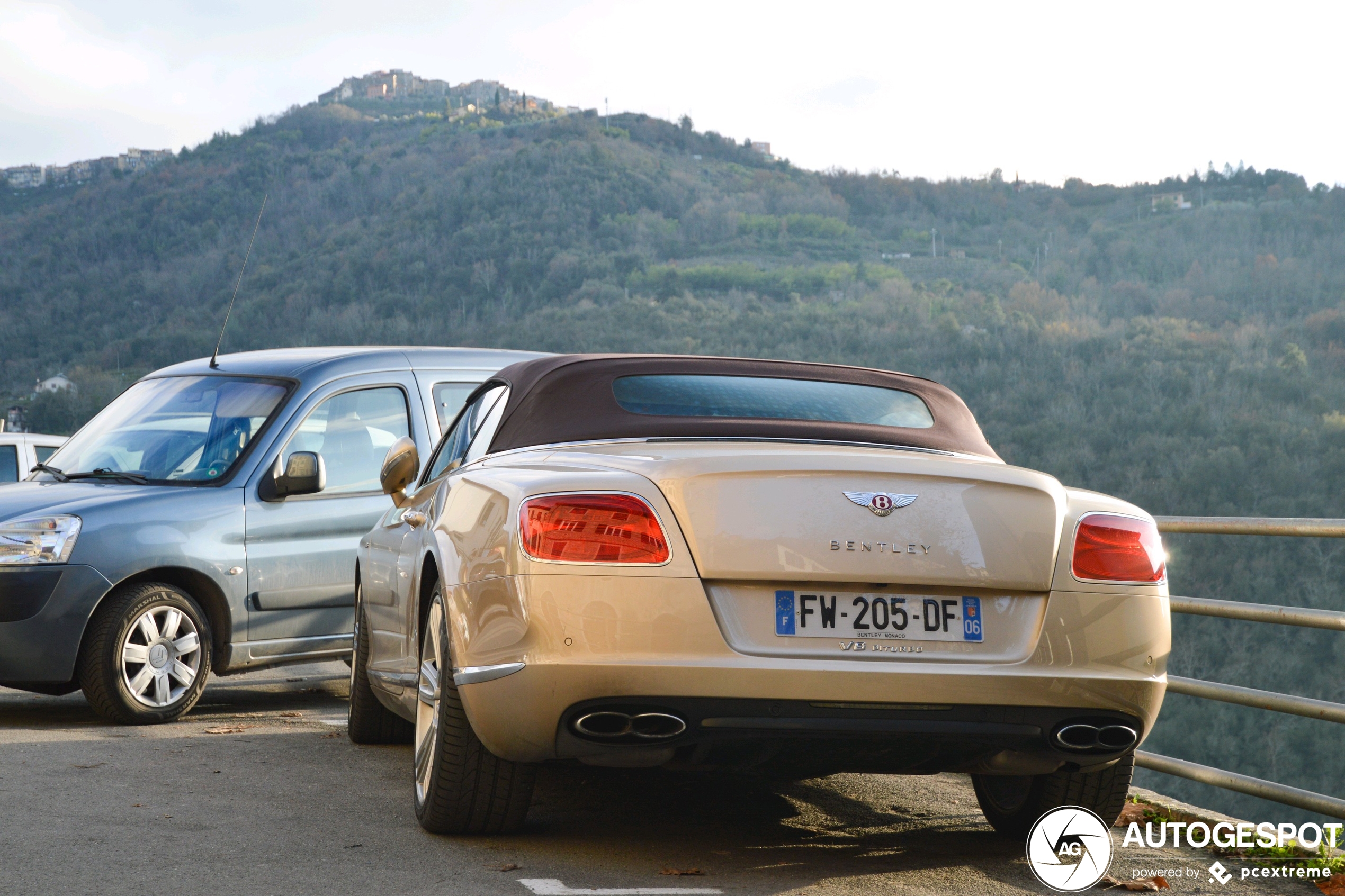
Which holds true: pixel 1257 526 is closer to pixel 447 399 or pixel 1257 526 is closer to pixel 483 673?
pixel 483 673

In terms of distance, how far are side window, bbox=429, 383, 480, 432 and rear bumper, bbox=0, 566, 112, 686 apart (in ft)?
7.31

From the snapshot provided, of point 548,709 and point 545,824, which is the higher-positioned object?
point 548,709

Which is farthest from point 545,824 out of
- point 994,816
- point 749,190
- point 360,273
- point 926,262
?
point 749,190

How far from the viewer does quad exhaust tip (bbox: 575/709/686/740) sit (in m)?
3.78

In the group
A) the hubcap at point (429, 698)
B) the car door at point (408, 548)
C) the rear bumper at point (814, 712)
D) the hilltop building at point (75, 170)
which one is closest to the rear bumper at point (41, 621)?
the car door at point (408, 548)

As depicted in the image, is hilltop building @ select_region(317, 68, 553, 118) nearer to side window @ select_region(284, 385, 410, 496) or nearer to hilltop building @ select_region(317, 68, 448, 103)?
hilltop building @ select_region(317, 68, 448, 103)

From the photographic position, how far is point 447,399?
8492 millimetres

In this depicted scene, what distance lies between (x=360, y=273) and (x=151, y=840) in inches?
4316

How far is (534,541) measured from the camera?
3889 millimetres

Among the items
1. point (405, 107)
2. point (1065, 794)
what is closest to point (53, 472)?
point (1065, 794)

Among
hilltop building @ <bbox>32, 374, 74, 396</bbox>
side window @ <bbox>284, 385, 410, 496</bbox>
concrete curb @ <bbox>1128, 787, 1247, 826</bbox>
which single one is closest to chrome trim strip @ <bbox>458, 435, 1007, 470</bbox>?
concrete curb @ <bbox>1128, 787, 1247, 826</bbox>

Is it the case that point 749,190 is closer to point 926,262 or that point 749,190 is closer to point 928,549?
point 926,262

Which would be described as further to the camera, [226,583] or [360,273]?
[360,273]

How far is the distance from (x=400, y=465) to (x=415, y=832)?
1624 mm
